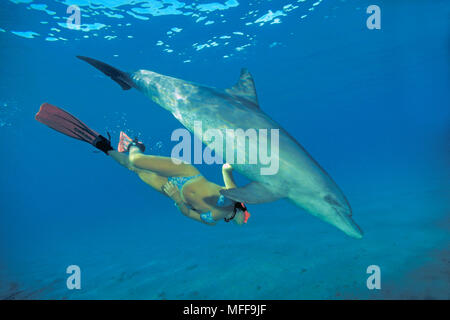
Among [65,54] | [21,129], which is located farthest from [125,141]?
[21,129]

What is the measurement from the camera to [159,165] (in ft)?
10.5

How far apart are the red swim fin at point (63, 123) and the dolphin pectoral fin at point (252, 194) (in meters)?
2.43

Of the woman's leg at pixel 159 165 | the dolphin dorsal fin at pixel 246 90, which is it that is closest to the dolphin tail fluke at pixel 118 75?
the woman's leg at pixel 159 165

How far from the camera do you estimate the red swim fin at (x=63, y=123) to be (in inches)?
139

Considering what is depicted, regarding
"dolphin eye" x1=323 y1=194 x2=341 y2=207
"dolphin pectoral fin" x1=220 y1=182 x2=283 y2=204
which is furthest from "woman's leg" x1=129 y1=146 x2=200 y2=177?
"dolphin eye" x1=323 y1=194 x2=341 y2=207

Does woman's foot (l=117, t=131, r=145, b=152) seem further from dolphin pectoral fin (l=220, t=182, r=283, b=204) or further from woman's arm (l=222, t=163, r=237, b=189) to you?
dolphin pectoral fin (l=220, t=182, r=283, b=204)

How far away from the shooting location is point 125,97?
92.9 feet

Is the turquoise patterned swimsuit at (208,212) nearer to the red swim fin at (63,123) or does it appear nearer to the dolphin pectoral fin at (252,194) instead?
the dolphin pectoral fin at (252,194)

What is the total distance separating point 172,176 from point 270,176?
152cm

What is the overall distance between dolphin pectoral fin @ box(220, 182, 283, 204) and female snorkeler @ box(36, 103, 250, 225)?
80cm

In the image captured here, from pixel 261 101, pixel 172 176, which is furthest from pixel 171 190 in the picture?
pixel 261 101

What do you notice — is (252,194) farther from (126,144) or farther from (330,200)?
(126,144)
